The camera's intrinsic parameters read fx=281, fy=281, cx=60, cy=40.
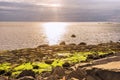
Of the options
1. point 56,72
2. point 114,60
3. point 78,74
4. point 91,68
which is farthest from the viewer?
point 56,72

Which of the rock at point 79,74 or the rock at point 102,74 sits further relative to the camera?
the rock at point 79,74

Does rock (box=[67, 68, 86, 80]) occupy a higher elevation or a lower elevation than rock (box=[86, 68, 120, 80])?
lower

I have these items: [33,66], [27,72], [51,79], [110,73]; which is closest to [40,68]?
[33,66]

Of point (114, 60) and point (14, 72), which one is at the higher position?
point (114, 60)

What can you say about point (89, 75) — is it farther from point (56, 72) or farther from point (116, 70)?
point (56, 72)

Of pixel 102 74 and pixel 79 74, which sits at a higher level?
pixel 102 74

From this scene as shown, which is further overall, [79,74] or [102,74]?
[79,74]

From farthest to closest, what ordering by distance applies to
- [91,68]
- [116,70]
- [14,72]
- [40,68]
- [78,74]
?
[40,68]
[14,72]
[78,74]
[91,68]
[116,70]

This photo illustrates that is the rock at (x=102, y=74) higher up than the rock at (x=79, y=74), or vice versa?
the rock at (x=102, y=74)

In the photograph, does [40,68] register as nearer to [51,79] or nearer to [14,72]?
[14,72]

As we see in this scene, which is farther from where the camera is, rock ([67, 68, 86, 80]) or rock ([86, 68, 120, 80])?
rock ([67, 68, 86, 80])

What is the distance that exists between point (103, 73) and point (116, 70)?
2.58 feet

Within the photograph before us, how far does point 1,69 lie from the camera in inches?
1259

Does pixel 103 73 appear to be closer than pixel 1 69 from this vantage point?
Yes
